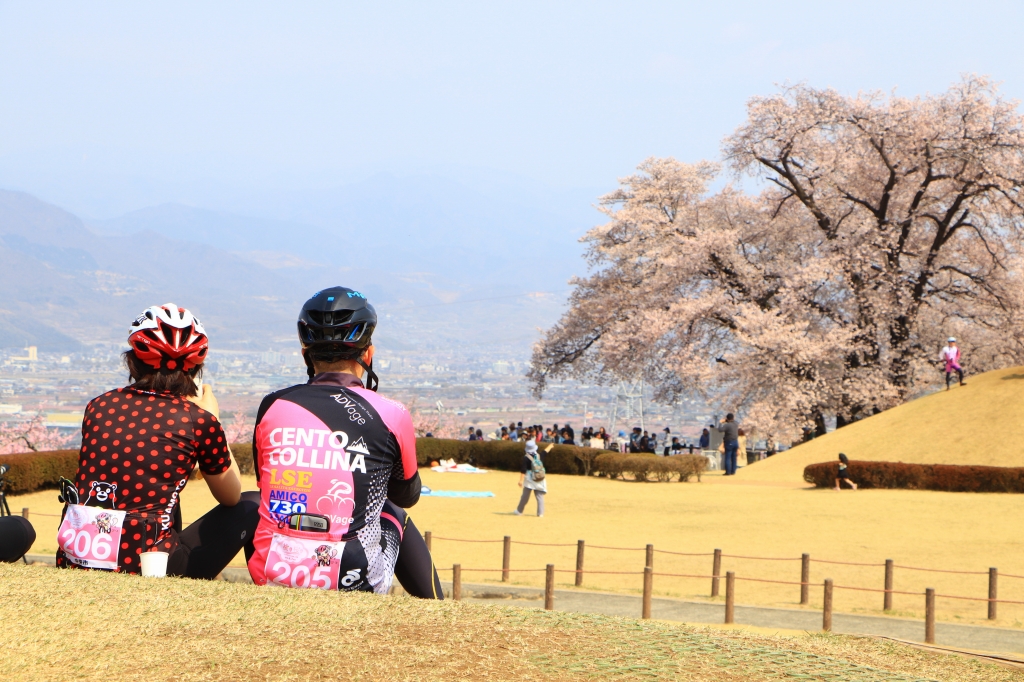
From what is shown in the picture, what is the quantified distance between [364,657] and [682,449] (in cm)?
3919

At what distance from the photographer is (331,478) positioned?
388 centimetres

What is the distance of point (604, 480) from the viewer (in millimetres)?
29109

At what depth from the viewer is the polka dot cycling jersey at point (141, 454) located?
4.05 m

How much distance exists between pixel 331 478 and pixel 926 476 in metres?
22.8

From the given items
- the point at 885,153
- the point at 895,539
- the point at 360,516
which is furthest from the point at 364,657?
the point at 885,153

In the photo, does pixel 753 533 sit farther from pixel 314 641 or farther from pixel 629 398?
pixel 629 398

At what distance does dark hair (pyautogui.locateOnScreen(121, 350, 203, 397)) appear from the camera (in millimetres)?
4195

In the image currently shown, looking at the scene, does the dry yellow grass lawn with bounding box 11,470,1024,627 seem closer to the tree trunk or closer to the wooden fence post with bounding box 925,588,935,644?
the wooden fence post with bounding box 925,588,935,644

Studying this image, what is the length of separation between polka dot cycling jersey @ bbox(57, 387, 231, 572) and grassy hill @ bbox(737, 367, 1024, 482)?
967 inches

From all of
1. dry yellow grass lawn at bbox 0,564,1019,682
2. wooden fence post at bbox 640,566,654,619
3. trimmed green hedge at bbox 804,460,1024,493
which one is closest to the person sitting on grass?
trimmed green hedge at bbox 804,460,1024,493

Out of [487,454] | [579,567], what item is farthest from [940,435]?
[579,567]

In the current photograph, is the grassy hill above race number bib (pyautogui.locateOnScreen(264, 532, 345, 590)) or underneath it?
above

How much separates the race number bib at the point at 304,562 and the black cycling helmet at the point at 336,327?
27.8 inches

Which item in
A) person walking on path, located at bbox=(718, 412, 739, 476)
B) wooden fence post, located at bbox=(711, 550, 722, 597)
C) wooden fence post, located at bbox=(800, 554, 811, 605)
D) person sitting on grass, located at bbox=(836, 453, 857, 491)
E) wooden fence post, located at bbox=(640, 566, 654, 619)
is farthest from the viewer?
person walking on path, located at bbox=(718, 412, 739, 476)
